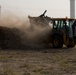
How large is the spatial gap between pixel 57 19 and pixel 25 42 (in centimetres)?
319

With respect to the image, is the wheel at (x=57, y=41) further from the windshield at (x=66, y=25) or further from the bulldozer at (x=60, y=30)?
the windshield at (x=66, y=25)

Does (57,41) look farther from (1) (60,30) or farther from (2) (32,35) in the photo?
(2) (32,35)

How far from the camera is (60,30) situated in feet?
80.2

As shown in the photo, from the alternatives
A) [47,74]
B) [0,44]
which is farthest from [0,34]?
[47,74]

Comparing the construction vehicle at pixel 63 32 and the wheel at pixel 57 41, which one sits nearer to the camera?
the construction vehicle at pixel 63 32

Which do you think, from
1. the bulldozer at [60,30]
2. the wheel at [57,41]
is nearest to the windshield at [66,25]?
the bulldozer at [60,30]

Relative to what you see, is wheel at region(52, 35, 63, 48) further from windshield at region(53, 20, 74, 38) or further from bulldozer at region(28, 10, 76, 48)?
windshield at region(53, 20, 74, 38)

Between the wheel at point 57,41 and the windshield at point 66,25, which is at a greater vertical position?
the windshield at point 66,25

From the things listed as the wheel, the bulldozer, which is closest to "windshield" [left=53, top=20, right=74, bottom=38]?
the bulldozer

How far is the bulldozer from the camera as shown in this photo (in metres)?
24.2

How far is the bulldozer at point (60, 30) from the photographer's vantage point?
24250 millimetres

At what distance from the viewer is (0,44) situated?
79.8ft

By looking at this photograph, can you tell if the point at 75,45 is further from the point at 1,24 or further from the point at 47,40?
the point at 1,24

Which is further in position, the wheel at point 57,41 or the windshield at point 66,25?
the wheel at point 57,41
